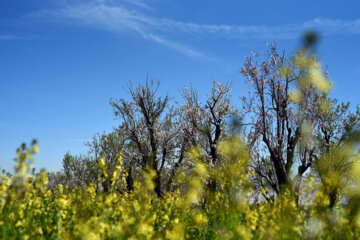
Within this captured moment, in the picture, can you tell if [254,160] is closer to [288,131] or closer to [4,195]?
[288,131]

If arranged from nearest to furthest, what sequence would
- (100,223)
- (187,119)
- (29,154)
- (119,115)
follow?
(100,223) < (29,154) < (187,119) < (119,115)

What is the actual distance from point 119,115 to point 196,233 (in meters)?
19.4

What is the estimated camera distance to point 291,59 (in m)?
15.7

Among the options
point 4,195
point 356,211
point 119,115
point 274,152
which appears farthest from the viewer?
point 119,115

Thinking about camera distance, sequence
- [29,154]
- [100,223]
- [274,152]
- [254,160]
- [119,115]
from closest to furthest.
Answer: [100,223] < [29,154] < [274,152] < [254,160] < [119,115]

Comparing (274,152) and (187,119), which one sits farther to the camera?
(187,119)

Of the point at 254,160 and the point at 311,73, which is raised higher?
the point at 311,73

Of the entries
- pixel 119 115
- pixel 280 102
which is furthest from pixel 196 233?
pixel 119 115

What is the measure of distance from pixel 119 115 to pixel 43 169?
1821 cm

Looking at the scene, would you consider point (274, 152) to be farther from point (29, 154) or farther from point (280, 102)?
point (29, 154)

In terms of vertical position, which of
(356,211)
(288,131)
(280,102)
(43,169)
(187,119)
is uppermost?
(187,119)

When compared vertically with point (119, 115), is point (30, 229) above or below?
below

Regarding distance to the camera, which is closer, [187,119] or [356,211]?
[356,211]

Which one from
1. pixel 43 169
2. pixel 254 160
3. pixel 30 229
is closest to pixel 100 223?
pixel 30 229
